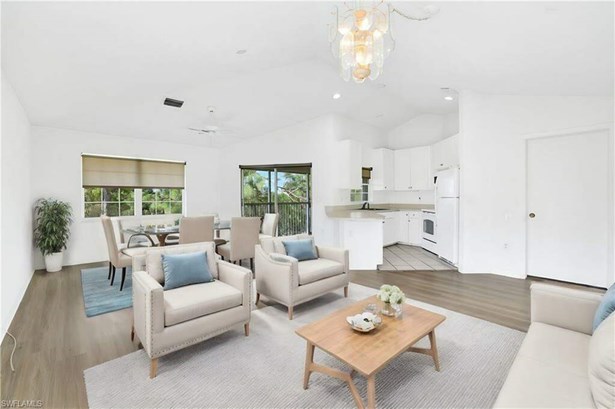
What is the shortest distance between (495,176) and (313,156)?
3443mm

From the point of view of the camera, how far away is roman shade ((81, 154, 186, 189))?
5488 mm

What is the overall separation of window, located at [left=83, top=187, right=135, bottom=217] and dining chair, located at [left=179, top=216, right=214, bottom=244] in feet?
8.42

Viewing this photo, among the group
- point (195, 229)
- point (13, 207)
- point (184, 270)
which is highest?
point (13, 207)

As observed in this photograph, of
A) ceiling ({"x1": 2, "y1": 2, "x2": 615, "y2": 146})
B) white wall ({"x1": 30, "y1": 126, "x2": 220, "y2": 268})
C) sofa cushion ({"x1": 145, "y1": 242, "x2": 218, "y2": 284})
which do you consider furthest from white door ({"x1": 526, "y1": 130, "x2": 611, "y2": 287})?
white wall ({"x1": 30, "y1": 126, "x2": 220, "y2": 268})

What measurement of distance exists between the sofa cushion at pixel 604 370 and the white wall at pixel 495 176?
366 cm

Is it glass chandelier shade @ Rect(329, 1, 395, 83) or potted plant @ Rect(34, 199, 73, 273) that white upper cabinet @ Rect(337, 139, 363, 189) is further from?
potted plant @ Rect(34, 199, 73, 273)

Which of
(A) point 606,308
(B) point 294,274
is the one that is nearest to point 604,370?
(A) point 606,308

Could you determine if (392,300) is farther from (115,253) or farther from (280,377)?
(115,253)

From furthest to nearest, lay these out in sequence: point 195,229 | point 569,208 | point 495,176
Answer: point 495,176 → point 195,229 → point 569,208

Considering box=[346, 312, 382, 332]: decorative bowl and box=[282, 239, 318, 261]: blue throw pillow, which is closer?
box=[346, 312, 382, 332]: decorative bowl

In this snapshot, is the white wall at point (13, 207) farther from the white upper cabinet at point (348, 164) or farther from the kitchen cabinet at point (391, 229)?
the kitchen cabinet at point (391, 229)

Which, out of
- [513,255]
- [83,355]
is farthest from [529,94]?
[83,355]

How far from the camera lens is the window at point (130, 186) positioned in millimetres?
5516

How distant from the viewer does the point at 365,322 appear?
1938 mm
